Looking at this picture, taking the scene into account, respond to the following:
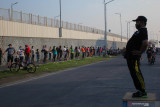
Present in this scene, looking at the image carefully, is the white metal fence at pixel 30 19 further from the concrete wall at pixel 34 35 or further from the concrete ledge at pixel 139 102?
the concrete ledge at pixel 139 102

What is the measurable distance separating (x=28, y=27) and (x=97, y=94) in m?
24.3

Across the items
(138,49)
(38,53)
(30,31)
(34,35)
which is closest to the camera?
(138,49)

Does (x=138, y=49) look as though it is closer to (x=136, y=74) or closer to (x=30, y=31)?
(x=136, y=74)

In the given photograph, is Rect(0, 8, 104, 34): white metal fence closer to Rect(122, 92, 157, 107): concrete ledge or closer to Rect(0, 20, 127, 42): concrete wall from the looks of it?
Rect(0, 20, 127, 42): concrete wall

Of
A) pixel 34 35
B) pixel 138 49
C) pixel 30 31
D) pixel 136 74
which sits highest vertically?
pixel 30 31

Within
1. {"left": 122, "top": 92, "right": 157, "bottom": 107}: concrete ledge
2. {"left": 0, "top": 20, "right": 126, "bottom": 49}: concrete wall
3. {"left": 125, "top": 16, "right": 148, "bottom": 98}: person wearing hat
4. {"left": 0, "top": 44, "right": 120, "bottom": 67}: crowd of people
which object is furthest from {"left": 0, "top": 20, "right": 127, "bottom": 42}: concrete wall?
{"left": 122, "top": 92, "right": 157, "bottom": 107}: concrete ledge

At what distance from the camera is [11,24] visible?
94.6 ft

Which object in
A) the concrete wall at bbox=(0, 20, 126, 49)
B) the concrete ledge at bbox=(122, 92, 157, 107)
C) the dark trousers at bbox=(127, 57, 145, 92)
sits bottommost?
the concrete ledge at bbox=(122, 92, 157, 107)

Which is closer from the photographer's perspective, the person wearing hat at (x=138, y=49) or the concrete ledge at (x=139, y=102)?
the concrete ledge at (x=139, y=102)

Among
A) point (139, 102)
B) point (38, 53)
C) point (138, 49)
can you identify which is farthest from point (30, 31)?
point (139, 102)

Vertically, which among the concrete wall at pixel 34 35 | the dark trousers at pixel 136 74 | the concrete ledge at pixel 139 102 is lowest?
the concrete ledge at pixel 139 102

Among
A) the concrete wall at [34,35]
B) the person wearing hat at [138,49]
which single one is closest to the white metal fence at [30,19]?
the concrete wall at [34,35]

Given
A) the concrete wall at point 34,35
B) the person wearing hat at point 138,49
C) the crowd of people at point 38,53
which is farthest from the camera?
the concrete wall at point 34,35

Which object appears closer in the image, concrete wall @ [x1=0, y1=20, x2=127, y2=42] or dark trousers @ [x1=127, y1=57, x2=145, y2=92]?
dark trousers @ [x1=127, y1=57, x2=145, y2=92]
